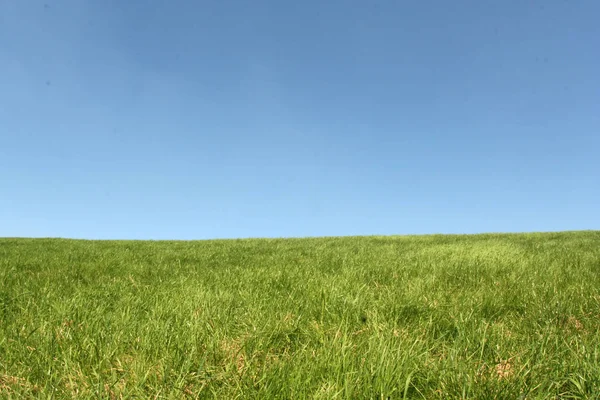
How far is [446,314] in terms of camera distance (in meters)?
3.56

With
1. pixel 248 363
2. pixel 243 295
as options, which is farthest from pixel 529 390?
pixel 243 295

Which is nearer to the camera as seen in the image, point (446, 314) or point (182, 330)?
point (182, 330)

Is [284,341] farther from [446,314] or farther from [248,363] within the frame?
[446,314]

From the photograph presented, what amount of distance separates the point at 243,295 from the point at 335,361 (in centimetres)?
211

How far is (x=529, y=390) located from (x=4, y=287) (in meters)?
6.59

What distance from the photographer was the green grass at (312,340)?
7.11 ft

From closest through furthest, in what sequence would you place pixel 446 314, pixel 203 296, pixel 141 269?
pixel 446 314
pixel 203 296
pixel 141 269

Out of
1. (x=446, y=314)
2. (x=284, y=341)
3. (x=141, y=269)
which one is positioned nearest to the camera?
(x=284, y=341)

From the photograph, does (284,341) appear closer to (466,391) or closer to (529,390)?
(466,391)

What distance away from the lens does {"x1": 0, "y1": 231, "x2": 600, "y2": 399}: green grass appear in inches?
85.3

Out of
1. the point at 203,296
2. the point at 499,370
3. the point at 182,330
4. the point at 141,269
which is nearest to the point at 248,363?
the point at 182,330

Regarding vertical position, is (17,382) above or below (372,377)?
below

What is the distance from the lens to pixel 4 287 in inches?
216

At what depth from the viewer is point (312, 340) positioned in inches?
117
